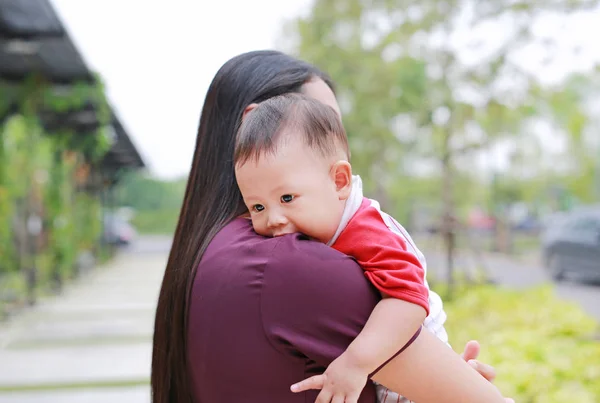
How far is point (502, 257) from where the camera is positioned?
16.8m

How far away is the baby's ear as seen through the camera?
1.28m

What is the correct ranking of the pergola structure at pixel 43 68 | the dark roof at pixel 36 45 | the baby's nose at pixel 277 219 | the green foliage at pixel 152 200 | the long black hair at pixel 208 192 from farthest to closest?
the green foliage at pixel 152 200 < the pergola structure at pixel 43 68 < the dark roof at pixel 36 45 < the long black hair at pixel 208 192 < the baby's nose at pixel 277 219

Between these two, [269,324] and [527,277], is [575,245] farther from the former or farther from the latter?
[269,324]

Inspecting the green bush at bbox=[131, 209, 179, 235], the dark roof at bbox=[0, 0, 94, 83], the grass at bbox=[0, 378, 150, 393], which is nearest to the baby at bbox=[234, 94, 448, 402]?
the grass at bbox=[0, 378, 150, 393]

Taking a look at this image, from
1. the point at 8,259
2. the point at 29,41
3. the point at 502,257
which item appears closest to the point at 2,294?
the point at 8,259

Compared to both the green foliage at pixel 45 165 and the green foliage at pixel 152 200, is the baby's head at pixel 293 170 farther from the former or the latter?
the green foliage at pixel 152 200

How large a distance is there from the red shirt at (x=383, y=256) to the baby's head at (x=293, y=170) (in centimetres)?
7

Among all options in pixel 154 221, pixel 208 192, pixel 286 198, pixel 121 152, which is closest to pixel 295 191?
pixel 286 198

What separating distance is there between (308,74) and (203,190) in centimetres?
35

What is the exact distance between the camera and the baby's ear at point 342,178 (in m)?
1.28

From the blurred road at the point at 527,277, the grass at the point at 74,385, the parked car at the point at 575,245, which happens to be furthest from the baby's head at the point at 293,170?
the parked car at the point at 575,245

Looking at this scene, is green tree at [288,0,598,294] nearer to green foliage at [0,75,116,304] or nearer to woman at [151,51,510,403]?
green foliage at [0,75,116,304]

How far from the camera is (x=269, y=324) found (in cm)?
115

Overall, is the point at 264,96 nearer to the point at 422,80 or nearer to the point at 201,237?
the point at 201,237
